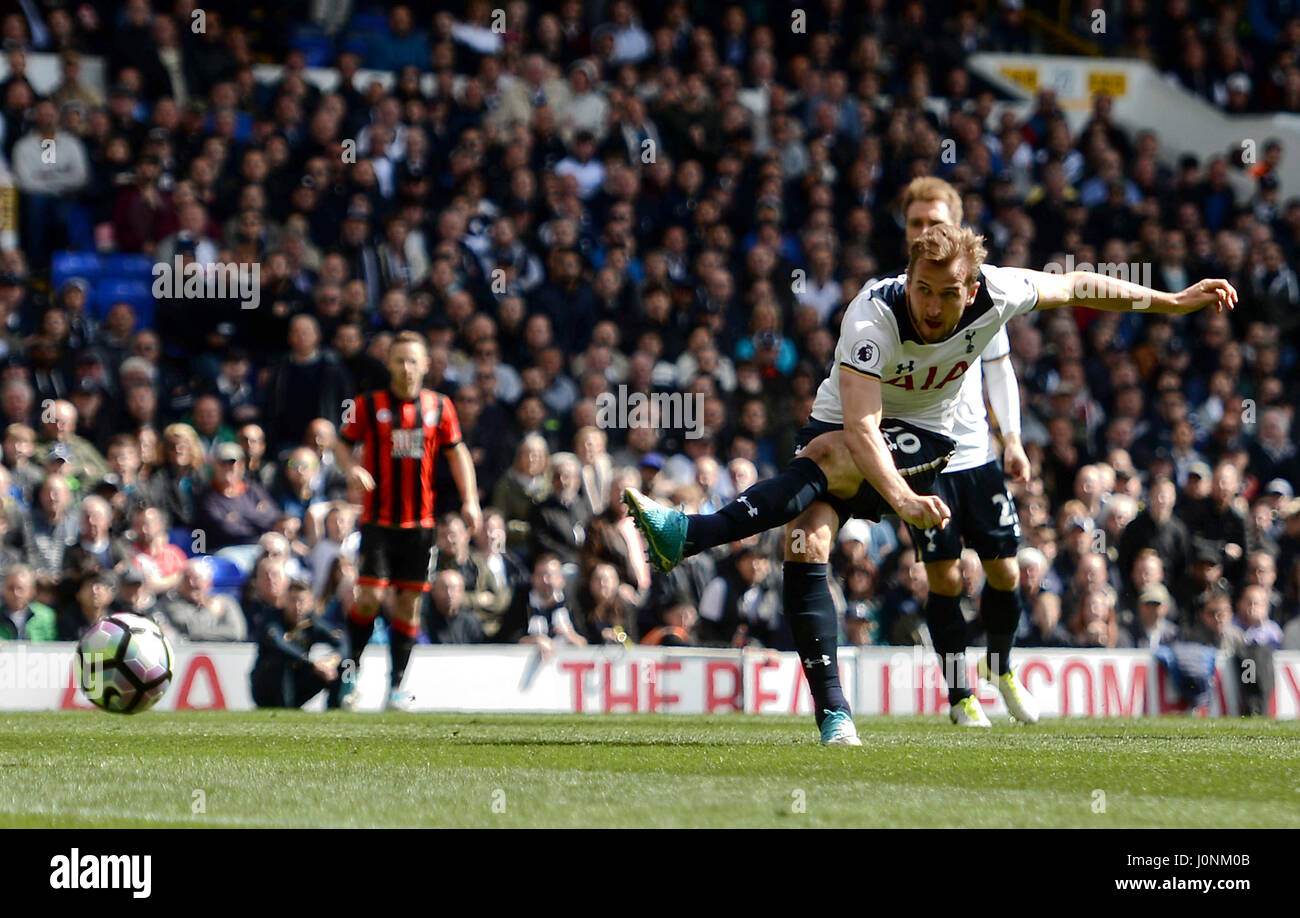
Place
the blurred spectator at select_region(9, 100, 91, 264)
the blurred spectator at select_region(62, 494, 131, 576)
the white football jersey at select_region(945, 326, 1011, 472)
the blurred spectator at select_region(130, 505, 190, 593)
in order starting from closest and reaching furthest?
the white football jersey at select_region(945, 326, 1011, 472) < the blurred spectator at select_region(62, 494, 131, 576) < the blurred spectator at select_region(130, 505, 190, 593) < the blurred spectator at select_region(9, 100, 91, 264)

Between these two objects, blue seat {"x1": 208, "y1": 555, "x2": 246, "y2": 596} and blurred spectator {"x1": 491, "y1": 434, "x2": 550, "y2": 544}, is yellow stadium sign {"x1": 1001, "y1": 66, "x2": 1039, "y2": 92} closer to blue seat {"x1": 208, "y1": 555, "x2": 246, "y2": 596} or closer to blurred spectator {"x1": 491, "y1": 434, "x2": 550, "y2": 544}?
blurred spectator {"x1": 491, "y1": 434, "x2": 550, "y2": 544}

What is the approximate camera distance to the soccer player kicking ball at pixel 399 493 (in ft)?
36.0

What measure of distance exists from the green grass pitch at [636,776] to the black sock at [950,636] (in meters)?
0.23

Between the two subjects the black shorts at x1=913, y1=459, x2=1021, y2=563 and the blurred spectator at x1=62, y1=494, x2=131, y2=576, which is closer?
the black shorts at x1=913, y1=459, x2=1021, y2=563

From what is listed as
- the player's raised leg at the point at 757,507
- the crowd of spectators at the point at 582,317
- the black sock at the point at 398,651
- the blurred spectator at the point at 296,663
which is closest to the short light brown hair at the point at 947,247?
the player's raised leg at the point at 757,507

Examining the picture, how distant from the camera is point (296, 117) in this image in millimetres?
16328

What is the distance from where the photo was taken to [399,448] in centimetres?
1100

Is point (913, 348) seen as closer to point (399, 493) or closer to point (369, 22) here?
point (399, 493)

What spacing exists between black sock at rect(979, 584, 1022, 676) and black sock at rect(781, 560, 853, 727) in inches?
61.8

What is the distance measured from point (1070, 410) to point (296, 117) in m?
6.95

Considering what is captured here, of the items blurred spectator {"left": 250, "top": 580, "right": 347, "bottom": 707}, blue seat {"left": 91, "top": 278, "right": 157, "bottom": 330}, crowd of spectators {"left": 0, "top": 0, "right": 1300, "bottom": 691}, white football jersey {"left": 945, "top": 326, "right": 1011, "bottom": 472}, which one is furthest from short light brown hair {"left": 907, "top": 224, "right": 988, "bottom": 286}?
blue seat {"left": 91, "top": 278, "right": 157, "bottom": 330}

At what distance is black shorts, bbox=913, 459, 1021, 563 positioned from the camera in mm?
8594

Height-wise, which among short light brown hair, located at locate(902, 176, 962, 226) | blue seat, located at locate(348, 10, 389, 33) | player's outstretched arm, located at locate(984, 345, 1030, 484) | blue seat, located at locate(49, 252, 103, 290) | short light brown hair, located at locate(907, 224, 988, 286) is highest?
blue seat, located at locate(348, 10, 389, 33)

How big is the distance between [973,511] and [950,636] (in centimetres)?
63
